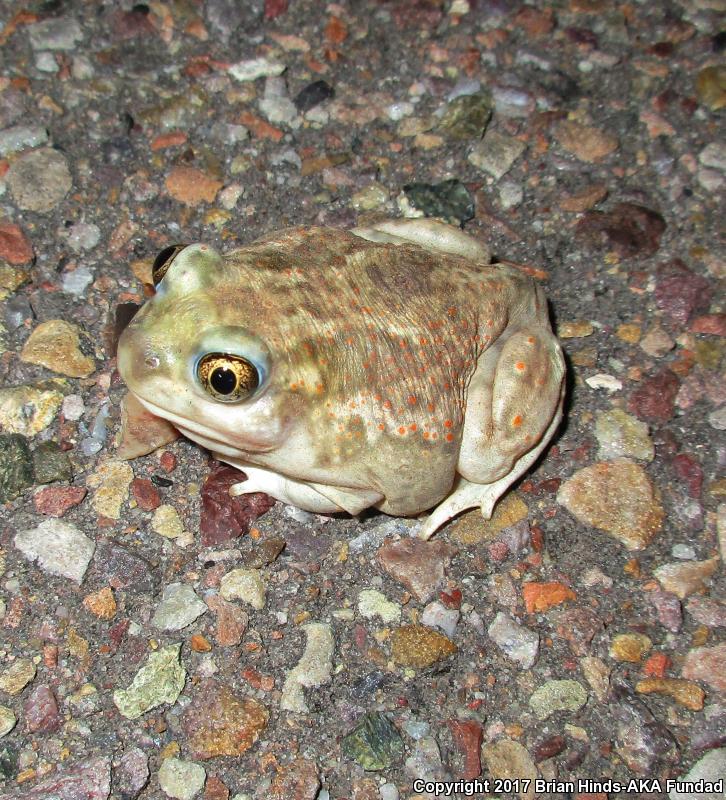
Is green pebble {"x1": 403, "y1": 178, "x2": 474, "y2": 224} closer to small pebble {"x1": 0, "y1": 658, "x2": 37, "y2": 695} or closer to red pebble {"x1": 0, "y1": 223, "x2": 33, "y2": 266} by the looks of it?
red pebble {"x1": 0, "y1": 223, "x2": 33, "y2": 266}

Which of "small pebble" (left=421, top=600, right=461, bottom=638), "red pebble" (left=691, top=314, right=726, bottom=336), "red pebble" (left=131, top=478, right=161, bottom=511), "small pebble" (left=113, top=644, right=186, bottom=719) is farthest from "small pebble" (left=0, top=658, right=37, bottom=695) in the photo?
"red pebble" (left=691, top=314, right=726, bottom=336)

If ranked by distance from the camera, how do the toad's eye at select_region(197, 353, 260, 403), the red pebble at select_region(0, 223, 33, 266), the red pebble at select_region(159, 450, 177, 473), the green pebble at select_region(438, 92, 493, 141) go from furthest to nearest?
the green pebble at select_region(438, 92, 493, 141)
the red pebble at select_region(0, 223, 33, 266)
the red pebble at select_region(159, 450, 177, 473)
the toad's eye at select_region(197, 353, 260, 403)

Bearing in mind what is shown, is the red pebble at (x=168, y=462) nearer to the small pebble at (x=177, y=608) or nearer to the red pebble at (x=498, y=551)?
the small pebble at (x=177, y=608)

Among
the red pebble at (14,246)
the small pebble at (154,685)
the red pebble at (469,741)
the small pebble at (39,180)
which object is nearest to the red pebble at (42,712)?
the small pebble at (154,685)

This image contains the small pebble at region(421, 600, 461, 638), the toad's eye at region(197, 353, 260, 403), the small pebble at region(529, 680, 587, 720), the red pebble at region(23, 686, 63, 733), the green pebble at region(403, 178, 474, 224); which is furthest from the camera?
the green pebble at region(403, 178, 474, 224)

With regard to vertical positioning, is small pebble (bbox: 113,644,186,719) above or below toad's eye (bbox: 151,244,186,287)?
below

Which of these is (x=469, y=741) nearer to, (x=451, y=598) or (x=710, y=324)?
(x=451, y=598)

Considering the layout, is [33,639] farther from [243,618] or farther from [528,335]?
[528,335]

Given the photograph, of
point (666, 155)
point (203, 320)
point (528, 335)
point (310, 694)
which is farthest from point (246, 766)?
point (666, 155)
